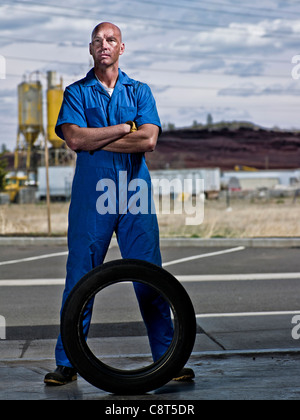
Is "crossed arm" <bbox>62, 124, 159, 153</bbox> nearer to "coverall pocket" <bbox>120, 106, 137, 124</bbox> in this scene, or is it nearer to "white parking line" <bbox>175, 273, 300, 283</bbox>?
"coverall pocket" <bbox>120, 106, 137, 124</bbox>

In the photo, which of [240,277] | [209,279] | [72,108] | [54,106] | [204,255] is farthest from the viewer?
[54,106]

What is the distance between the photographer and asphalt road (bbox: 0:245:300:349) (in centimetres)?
682

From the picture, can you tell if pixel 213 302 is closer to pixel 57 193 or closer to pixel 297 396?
pixel 297 396

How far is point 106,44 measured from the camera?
420cm

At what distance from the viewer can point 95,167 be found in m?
4.16

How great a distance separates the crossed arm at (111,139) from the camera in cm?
413

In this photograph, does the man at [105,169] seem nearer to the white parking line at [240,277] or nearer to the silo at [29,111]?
the white parking line at [240,277]

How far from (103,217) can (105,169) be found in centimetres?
28

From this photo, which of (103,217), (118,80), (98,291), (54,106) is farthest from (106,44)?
(54,106)

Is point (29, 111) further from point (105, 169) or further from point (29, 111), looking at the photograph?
point (105, 169)

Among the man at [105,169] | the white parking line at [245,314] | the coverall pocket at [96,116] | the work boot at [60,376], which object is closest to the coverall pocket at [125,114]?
the man at [105,169]

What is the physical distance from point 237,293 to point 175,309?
5.24 meters

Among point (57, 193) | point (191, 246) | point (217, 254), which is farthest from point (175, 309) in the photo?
point (57, 193)

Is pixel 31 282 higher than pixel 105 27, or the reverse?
pixel 105 27
